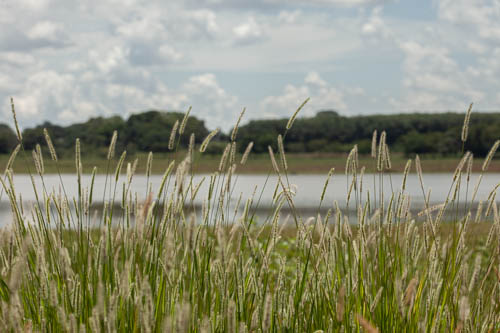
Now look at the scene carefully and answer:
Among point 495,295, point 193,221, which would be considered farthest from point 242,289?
point 495,295

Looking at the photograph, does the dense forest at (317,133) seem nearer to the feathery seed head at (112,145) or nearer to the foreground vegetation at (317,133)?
the foreground vegetation at (317,133)

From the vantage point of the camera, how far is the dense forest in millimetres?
54531

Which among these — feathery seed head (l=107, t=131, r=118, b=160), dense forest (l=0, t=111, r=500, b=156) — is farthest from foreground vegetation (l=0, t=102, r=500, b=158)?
feathery seed head (l=107, t=131, r=118, b=160)

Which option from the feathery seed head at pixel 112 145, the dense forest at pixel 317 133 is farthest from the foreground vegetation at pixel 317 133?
the feathery seed head at pixel 112 145

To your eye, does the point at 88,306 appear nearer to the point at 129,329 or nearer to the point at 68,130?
the point at 129,329

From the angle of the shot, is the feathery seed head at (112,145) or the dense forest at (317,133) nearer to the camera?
the feathery seed head at (112,145)

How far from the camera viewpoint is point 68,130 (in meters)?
60.8

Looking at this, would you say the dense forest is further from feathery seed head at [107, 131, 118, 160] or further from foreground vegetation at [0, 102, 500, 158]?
feathery seed head at [107, 131, 118, 160]

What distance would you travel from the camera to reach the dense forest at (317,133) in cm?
5453

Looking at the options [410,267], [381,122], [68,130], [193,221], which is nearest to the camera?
[193,221]

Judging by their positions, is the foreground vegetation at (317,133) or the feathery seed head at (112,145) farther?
the foreground vegetation at (317,133)

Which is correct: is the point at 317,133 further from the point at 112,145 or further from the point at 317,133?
the point at 112,145

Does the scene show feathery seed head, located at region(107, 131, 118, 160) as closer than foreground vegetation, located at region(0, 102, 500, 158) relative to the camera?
Yes

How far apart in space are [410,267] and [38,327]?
1.82 metres
